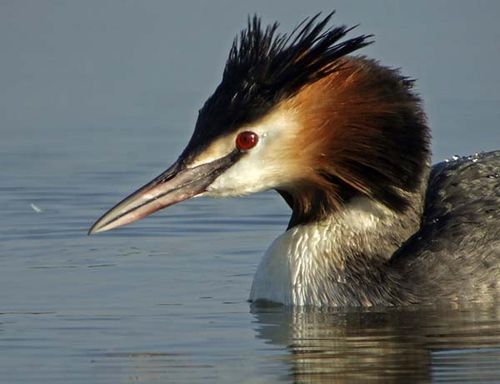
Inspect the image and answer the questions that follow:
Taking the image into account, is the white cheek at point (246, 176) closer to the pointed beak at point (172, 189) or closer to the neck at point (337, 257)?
the pointed beak at point (172, 189)

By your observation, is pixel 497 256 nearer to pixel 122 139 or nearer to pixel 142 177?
pixel 142 177

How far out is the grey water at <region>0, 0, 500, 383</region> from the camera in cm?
1051

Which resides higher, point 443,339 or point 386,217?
point 386,217

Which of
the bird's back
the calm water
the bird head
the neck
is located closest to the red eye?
the bird head

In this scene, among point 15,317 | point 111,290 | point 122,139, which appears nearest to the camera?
point 15,317

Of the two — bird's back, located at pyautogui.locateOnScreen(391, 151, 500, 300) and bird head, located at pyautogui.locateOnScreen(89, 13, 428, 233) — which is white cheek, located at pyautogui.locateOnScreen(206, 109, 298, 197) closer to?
bird head, located at pyautogui.locateOnScreen(89, 13, 428, 233)

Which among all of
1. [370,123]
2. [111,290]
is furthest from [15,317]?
[370,123]

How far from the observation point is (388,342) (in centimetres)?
1106

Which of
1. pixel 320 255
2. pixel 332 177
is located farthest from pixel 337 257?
pixel 332 177

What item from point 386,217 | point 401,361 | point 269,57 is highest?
point 269,57

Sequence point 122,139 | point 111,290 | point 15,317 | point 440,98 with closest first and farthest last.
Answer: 1. point 15,317
2. point 111,290
3. point 122,139
4. point 440,98

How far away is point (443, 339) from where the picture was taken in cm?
1105

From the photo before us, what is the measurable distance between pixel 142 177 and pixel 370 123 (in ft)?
17.0

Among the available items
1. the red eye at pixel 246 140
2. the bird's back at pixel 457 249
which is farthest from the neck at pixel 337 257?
the red eye at pixel 246 140
